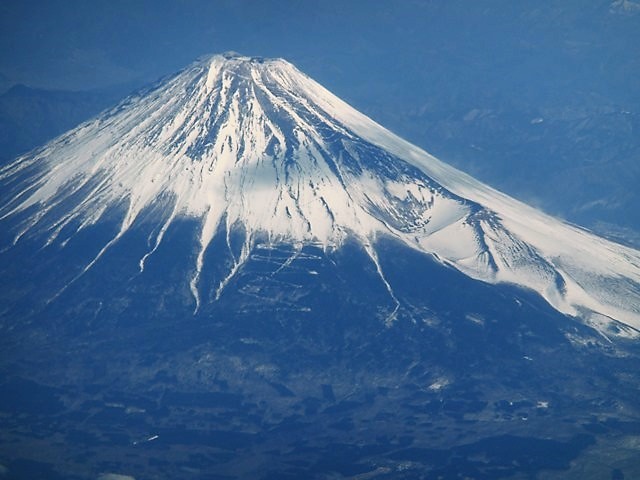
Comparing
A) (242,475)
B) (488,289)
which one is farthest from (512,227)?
→ (242,475)

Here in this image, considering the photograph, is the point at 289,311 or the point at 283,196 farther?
the point at 283,196

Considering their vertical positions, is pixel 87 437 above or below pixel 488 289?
below

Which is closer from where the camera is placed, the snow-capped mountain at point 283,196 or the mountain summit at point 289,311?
the mountain summit at point 289,311

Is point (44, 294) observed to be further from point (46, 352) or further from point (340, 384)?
point (340, 384)

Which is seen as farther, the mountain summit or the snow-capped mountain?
the snow-capped mountain

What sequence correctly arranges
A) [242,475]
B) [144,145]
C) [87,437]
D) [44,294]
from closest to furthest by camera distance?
[242,475]
[87,437]
[44,294]
[144,145]

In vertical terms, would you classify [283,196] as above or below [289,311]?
Answer: above

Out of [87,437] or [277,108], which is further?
[277,108]

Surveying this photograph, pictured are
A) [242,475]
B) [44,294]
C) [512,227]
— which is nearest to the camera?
[242,475]
